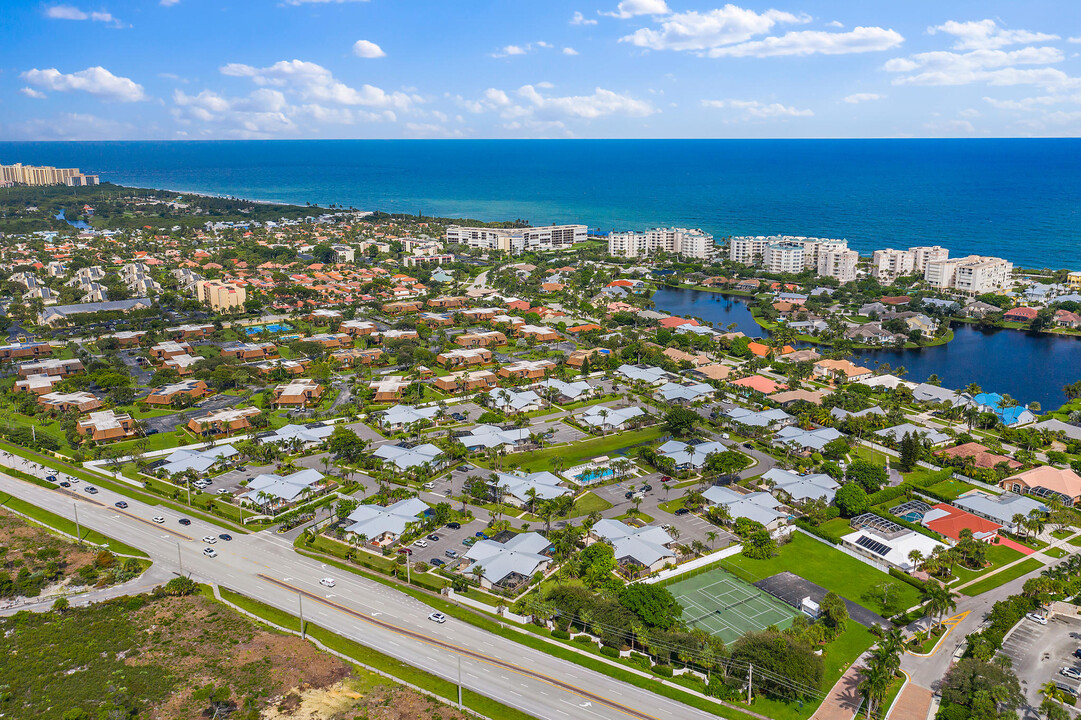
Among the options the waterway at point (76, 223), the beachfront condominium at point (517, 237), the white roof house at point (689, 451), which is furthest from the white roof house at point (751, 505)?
the waterway at point (76, 223)

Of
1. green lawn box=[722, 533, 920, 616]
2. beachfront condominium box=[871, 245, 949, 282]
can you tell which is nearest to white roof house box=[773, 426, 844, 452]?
green lawn box=[722, 533, 920, 616]

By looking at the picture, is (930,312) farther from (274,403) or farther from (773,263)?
(274,403)

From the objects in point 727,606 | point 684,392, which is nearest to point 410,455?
point 727,606

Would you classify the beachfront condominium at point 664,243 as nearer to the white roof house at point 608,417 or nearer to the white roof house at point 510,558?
the white roof house at point 608,417

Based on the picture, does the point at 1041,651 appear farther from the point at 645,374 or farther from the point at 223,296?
the point at 223,296

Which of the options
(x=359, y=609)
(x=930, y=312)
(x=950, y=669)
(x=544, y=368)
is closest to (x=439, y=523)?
(x=359, y=609)

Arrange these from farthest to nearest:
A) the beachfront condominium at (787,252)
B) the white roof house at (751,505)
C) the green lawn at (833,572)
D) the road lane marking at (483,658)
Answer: the beachfront condominium at (787,252), the white roof house at (751,505), the green lawn at (833,572), the road lane marking at (483,658)
